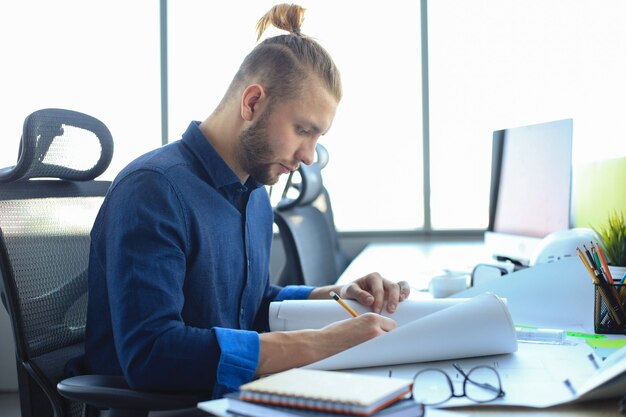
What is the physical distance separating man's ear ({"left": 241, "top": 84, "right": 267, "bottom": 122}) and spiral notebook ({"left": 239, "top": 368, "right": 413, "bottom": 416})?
2.06 ft

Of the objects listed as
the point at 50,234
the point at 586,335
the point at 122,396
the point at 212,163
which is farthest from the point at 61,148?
the point at 586,335

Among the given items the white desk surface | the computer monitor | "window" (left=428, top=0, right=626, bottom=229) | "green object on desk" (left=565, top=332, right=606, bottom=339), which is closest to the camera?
the white desk surface

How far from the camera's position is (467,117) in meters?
3.73

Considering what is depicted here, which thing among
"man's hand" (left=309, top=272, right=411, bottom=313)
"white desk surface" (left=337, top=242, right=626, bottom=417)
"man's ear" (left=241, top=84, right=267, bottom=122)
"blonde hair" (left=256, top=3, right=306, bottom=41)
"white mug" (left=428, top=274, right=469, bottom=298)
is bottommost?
"white desk surface" (left=337, top=242, right=626, bottom=417)

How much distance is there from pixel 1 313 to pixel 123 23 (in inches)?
64.3

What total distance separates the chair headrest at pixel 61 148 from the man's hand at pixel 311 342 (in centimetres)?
68

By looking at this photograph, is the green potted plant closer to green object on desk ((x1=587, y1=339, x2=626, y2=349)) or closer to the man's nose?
green object on desk ((x1=587, y1=339, x2=626, y2=349))

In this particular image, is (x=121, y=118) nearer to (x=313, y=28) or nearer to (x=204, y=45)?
(x=204, y=45)

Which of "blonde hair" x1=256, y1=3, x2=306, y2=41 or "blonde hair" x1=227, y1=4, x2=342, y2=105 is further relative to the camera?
"blonde hair" x1=256, y1=3, x2=306, y2=41

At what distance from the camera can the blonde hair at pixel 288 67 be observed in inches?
50.5

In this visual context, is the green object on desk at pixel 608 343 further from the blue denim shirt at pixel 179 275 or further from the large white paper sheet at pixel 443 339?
the blue denim shirt at pixel 179 275

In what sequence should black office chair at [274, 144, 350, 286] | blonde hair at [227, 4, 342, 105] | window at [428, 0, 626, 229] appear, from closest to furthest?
1. blonde hair at [227, 4, 342, 105]
2. black office chair at [274, 144, 350, 286]
3. window at [428, 0, 626, 229]

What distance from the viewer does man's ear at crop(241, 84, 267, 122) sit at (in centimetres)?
A: 129

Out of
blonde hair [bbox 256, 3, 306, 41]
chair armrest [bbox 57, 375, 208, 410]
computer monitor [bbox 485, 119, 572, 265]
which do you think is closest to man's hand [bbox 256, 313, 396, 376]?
chair armrest [bbox 57, 375, 208, 410]
